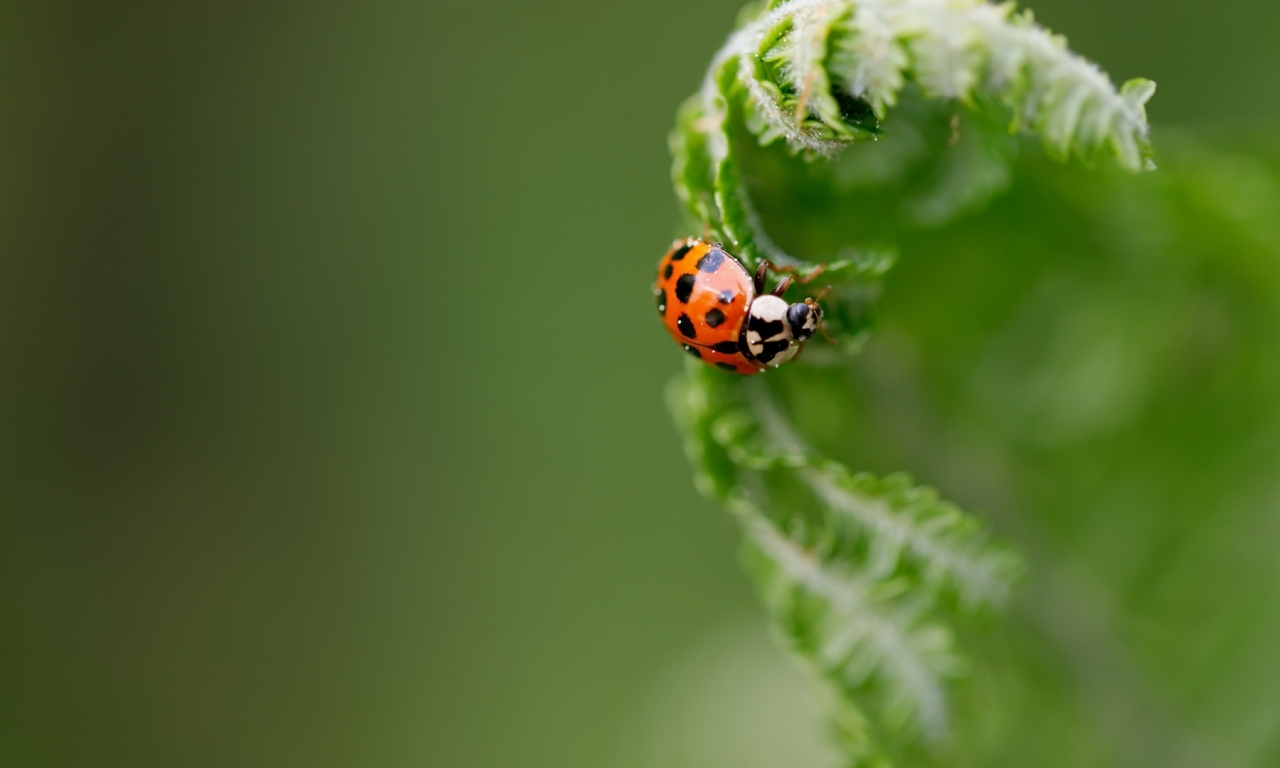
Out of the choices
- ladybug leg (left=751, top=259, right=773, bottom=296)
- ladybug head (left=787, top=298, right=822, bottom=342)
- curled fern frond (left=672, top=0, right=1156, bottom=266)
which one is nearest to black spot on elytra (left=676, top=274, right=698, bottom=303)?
ladybug leg (left=751, top=259, right=773, bottom=296)

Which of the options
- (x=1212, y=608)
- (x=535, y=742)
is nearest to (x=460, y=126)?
(x=535, y=742)

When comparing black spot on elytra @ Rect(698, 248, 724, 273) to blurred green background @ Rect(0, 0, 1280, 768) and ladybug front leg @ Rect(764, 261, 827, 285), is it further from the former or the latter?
blurred green background @ Rect(0, 0, 1280, 768)

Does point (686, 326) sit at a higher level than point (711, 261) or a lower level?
lower

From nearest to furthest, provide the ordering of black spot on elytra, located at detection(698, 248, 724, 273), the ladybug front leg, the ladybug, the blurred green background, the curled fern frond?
the curled fern frond, the ladybug front leg, the ladybug, black spot on elytra, located at detection(698, 248, 724, 273), the blurred green background

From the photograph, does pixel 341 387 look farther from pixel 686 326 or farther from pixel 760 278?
pixel 760 278

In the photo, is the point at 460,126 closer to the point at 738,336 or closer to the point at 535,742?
the point at 535,742

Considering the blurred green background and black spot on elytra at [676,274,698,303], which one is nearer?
black spot on elytra at [676,274,698,303]

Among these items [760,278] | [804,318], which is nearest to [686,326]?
[760,278]
